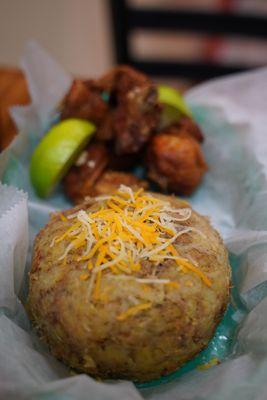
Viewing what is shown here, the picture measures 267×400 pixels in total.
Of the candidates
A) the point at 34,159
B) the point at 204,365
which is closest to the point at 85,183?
the point at 34,159

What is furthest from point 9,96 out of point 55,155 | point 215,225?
point 215,225

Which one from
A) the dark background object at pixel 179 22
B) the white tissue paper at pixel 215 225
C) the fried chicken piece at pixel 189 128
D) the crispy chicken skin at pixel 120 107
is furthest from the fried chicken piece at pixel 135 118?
the dark background object at pixel 179 22

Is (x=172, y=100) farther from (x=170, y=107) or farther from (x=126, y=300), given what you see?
(x=126, y=300)

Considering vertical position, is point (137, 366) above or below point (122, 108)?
below

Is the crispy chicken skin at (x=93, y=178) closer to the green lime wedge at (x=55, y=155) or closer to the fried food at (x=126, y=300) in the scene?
the green lime wedge at (x=55, y=155)

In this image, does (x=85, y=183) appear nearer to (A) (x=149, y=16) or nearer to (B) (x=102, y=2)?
(A) (x=149, y=16)

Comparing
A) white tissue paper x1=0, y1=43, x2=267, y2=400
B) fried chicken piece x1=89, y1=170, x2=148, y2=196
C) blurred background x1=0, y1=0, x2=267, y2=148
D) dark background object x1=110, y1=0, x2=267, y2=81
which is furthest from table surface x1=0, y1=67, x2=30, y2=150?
dark background object x1=110, y1=0, x2=267, y2=81
